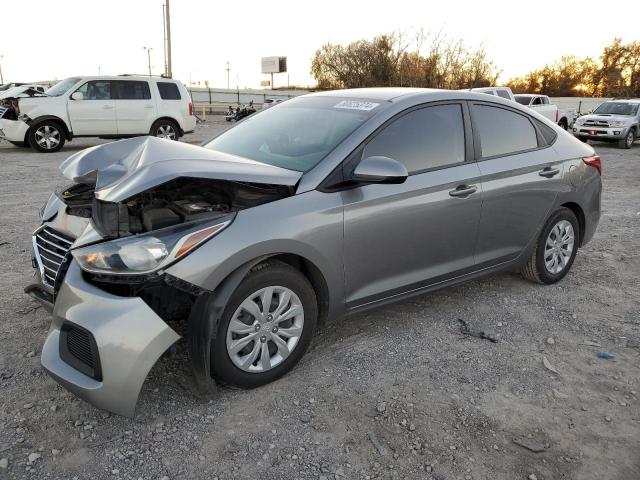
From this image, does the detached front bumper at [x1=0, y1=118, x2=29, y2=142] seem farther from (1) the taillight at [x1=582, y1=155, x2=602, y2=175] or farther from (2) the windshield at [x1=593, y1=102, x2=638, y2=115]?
(2) the windshield at [x1=593, y1=102, x2=638, y2=115]

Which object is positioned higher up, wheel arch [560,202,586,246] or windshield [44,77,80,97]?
windshield [44,77,80,97]

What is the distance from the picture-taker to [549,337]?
148 inches

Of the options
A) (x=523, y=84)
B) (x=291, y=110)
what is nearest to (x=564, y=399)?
(x=291, y=110)

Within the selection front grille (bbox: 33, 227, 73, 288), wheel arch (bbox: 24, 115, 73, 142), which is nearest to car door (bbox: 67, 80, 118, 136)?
wheel arch (bbox: 24, 115, 73, 142)

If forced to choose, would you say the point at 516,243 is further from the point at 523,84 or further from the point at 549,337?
the point at 523,84

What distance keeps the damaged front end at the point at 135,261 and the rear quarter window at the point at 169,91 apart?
12385 millimetres

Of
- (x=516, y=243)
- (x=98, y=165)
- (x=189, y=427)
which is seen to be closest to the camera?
(x=189, y=427)

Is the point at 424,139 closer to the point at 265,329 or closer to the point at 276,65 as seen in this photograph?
the point at 265,329

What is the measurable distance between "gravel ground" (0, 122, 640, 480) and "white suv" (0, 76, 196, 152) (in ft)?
33.7

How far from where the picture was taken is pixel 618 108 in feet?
62.6

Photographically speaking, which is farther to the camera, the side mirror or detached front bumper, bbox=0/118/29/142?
detached front bumper, bbox=0/118/29/142

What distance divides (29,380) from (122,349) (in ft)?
3.23

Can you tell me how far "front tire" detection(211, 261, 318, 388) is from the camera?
2.75m

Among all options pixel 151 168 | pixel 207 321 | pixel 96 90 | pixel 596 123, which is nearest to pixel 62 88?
pixel 96 90
